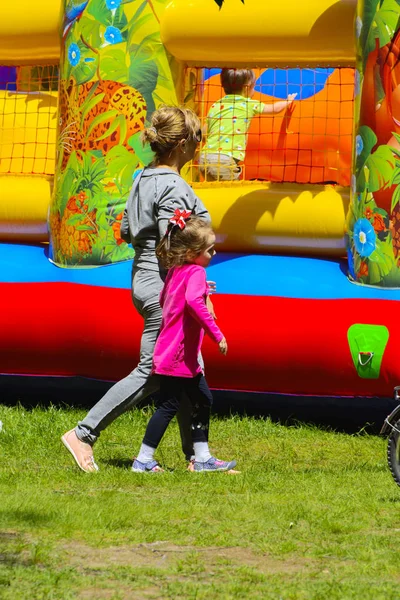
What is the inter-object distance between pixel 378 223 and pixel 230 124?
1.57m

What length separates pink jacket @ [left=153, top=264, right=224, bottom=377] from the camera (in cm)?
443

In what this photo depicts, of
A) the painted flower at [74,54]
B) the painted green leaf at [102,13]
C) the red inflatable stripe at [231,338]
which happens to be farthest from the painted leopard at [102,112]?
the red inflatable stripe at [231,338]

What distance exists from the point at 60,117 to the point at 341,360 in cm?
217

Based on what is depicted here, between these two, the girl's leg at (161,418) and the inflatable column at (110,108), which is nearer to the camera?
the girl's leg at (161,418)

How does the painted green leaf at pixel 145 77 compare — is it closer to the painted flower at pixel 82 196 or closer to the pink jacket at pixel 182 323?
the painted flower at pixel 82 196

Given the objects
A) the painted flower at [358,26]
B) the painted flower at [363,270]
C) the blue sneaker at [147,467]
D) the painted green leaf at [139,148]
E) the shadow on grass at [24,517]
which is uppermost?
the painted flower at [358,26]

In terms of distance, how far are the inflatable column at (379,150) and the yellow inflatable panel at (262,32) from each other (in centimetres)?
25

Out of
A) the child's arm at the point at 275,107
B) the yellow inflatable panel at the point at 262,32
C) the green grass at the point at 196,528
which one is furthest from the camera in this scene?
the child's arm at the point at 275,107

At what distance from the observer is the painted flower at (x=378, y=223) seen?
547 cm

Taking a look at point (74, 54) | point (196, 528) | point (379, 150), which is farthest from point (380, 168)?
point (196, 528)

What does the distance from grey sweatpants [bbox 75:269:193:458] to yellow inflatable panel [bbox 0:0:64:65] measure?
7.90 ft

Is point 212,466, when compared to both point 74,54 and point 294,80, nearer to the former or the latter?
point 74,54

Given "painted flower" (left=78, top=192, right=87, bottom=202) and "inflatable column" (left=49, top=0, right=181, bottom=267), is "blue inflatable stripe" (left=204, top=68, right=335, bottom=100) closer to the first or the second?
"inflatable column" (left=49, top=0, right=181, bottom=267)

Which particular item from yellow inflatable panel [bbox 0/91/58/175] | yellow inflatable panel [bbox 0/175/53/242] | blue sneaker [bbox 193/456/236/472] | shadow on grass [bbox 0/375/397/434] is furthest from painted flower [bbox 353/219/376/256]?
yellow inflatable panel [bbox 0/91/58/175]
